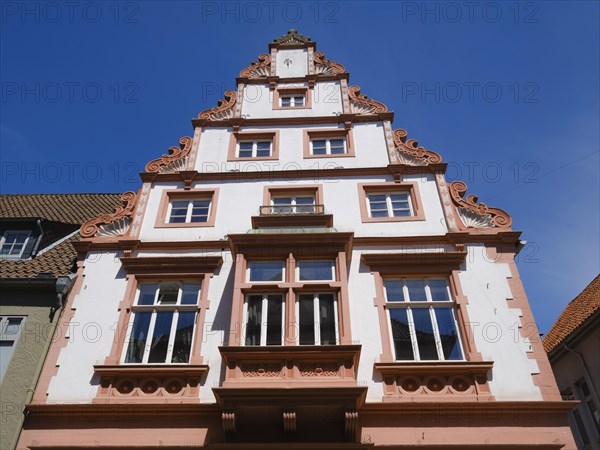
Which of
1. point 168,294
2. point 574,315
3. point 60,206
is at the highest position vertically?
point 60,206

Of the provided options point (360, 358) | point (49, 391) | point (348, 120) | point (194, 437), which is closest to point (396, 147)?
point (348, 120)

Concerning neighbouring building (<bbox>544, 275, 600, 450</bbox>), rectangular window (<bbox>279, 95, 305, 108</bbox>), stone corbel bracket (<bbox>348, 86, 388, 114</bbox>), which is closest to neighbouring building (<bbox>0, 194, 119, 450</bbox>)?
rectangular window (<bbox>279, 95, 305, 108</bbox>)

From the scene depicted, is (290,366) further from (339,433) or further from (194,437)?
(194,437)

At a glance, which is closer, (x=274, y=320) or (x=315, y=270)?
(x=274, y=320)

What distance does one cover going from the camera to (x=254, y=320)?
11484mm

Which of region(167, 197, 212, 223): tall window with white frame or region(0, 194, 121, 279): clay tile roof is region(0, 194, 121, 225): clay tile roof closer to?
region(0, 194, 121, 279): clay tile roof

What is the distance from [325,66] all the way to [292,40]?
258 centimetres

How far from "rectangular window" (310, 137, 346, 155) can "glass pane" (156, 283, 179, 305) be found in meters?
6.32

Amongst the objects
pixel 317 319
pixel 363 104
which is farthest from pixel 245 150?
pixel 317 319

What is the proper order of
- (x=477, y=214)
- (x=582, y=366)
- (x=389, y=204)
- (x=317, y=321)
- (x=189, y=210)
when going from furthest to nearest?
(x=582, y=366), (x=189, y=210), (x=389, y=204), (x=477, y=214), (x=317, y=321)

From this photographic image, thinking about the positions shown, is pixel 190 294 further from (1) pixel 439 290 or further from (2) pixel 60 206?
(2) pixel 60 206

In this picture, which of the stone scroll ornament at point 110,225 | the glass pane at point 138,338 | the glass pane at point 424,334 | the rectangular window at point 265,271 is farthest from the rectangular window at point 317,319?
the stone scroll ornament at point 110,225

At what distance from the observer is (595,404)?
15008 mm

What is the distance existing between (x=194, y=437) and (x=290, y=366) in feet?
7.61
